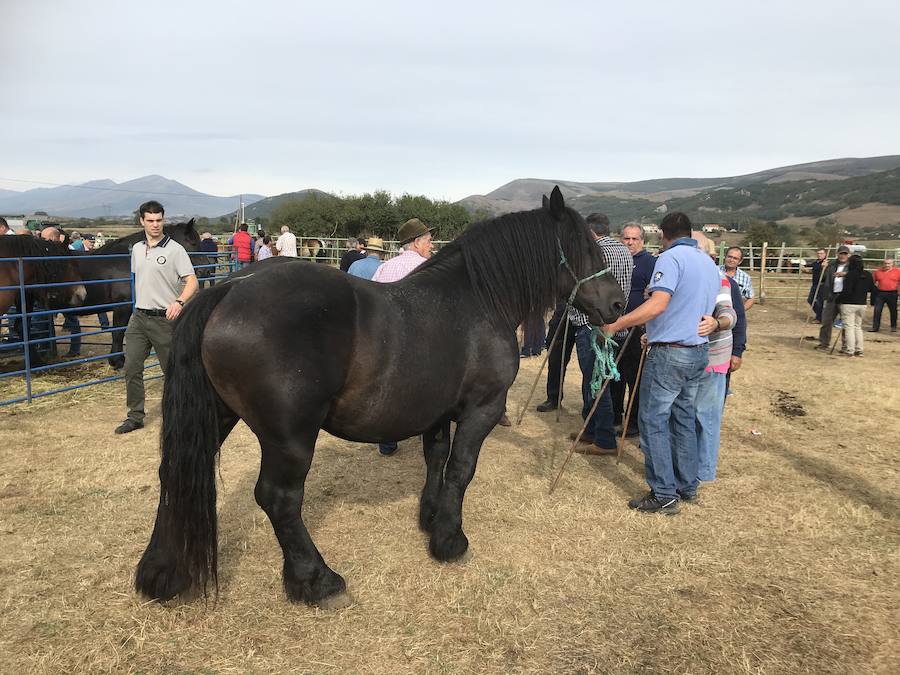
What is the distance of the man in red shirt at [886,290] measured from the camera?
12.4 metres

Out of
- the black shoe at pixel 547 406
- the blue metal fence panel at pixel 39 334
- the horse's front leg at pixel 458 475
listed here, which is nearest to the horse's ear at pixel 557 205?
the horse's front leg at pixel 458 475

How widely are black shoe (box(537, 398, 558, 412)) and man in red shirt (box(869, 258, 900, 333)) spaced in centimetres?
1052

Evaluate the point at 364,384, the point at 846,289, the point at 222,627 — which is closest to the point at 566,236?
the point at 364,384

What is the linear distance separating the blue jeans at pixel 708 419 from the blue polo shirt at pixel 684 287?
711 mm

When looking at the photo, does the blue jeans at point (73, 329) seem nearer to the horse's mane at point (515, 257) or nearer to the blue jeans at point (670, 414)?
the horse's mane at point (515, 257)

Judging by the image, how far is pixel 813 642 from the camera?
2.71 m

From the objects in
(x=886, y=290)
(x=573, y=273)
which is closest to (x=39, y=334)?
(x=573, y=273)

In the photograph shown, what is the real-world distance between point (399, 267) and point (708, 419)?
2981 millimetres

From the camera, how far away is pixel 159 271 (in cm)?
507

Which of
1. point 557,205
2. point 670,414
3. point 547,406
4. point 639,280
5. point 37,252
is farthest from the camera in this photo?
point 37,252

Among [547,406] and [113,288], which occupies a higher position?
[113,288]

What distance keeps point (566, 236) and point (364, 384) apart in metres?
1.69

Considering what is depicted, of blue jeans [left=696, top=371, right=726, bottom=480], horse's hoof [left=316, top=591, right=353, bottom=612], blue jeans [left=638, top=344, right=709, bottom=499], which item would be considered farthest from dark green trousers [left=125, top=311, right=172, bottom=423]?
blue jeans [left=696, top=371, right=726, bottom=480]

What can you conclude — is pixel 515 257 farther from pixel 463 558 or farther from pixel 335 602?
pixel 335 602
